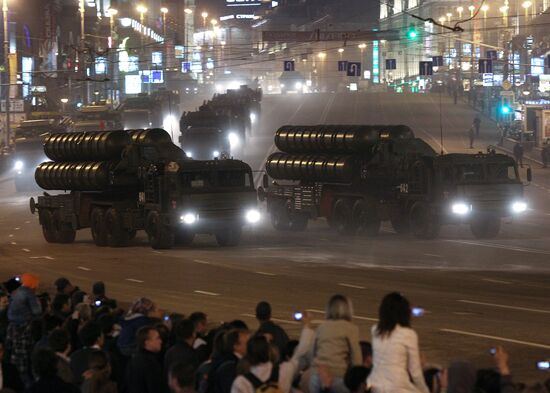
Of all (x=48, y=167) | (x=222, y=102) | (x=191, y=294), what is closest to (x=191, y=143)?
(x=222, y=102)

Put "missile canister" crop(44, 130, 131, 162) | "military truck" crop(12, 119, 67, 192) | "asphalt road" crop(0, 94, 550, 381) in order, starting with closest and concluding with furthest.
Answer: "asphalt road" crop(0, 94, 550, 381) < "missile canister" crop(44, 130, 131, 162) < "military truck" crop(12, 119, 67, 192)

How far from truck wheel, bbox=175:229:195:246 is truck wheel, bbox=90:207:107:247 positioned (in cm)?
287

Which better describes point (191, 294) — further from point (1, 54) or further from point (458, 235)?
point (1, 54)

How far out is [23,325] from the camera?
14328 millimetres

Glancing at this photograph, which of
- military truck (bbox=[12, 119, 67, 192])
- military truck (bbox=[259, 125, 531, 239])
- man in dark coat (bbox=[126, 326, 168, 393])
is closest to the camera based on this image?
man in dark coat (bbox=[126, 326, 168, 393])

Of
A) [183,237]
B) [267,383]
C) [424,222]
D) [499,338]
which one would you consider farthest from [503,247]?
[267,383]

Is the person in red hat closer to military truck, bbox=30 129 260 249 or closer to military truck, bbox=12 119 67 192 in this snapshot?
military truck, bbox=30 129 260 249

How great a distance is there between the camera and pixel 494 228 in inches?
1638

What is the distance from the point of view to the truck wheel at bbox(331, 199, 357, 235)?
43516 millimetres

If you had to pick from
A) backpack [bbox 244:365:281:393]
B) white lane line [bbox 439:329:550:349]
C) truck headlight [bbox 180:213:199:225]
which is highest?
backpack [bbox 244:365:281:393]

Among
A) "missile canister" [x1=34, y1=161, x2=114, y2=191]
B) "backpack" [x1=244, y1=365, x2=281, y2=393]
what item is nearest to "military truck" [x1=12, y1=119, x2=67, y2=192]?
"missile canister" [x1=34, y1=161, x2=114, y2=191]

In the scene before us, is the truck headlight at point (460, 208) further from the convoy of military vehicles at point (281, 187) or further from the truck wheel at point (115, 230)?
the truck wheel at point (115, 230)

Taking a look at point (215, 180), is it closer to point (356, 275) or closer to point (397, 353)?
point (356, 275)

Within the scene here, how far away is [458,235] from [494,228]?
1530mm
